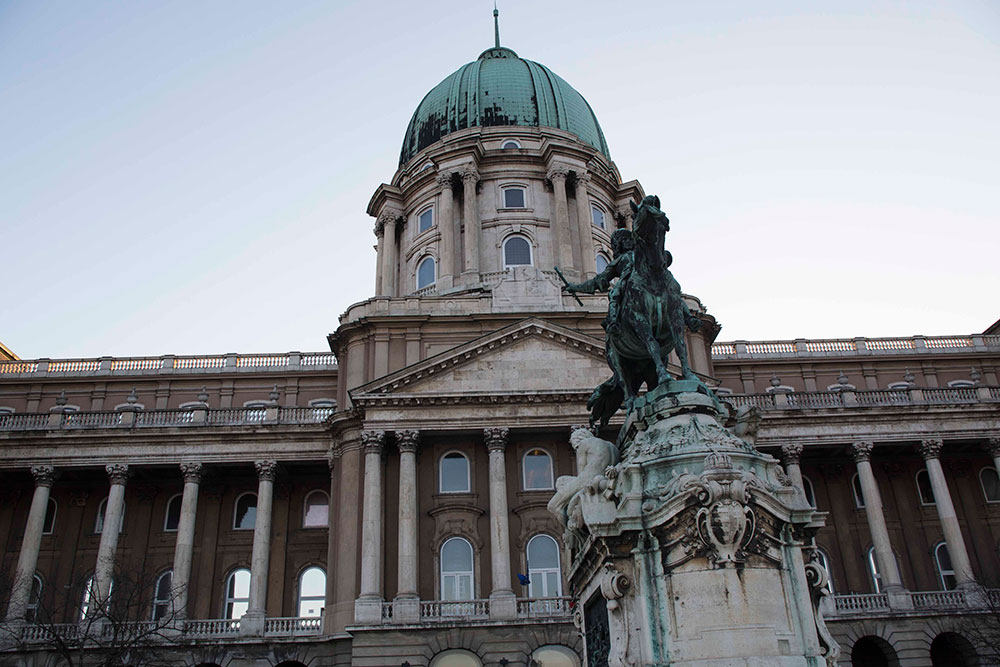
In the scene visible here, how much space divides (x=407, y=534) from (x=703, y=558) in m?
24.8

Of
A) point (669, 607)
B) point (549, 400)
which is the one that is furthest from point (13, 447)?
point (669, 607)

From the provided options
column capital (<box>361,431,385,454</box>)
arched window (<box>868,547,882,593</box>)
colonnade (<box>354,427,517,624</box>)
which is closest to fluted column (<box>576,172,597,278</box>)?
colonnade (<box>354,427,517,624</box>)

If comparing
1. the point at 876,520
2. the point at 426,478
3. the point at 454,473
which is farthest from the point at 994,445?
the point at 426,478

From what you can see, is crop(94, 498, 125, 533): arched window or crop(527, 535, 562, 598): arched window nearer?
crop(527, 535, 562, 598): arched window

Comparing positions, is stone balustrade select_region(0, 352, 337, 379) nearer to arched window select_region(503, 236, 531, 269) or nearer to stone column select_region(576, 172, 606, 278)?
arched window select_region(503, 236, 531, 269)

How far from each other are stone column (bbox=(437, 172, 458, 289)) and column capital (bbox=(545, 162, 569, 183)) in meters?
5.45

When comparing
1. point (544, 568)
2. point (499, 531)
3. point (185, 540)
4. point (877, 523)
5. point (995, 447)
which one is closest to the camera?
point (499, 531)

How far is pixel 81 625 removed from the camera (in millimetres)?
31172

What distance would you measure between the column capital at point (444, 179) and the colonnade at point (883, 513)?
22.6 meters

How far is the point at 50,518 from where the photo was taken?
37.1 m

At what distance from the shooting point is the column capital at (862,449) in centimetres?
3522

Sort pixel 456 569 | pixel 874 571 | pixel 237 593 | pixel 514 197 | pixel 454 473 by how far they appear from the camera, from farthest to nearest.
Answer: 1. pixel 514 197
2. pixel 874 571
3. pixel 237 593
4. pixel 454 473
5. pixel 456 569

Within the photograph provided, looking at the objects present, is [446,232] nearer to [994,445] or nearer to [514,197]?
[514,197]

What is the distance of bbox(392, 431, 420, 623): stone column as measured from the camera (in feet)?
95.0
